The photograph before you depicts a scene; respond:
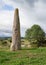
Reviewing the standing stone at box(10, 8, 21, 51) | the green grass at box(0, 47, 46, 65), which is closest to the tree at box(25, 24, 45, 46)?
the standing stone at box(10, 8, 21, 51)

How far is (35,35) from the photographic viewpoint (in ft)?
175

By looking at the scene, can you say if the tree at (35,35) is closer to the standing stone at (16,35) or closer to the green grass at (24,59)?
the standing stone at (16,35)

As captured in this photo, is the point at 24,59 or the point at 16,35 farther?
the point at 16,35

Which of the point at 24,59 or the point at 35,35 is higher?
the point at 35,35

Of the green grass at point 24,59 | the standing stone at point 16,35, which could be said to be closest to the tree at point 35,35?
the standing stone at point 16,35

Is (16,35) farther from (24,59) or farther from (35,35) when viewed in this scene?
(35,35)

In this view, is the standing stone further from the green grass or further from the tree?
the tree

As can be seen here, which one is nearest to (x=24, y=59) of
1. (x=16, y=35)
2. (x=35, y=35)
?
(x=16, y=35)

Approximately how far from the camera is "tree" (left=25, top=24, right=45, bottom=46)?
170 feet

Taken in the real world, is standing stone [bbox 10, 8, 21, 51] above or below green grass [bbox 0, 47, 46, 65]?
above

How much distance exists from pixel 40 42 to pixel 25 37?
25.1 feet

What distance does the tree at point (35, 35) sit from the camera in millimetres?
51763

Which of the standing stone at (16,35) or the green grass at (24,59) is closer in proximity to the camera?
the green grass at (24,59)

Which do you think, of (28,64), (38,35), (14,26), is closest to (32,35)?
(38,35)
